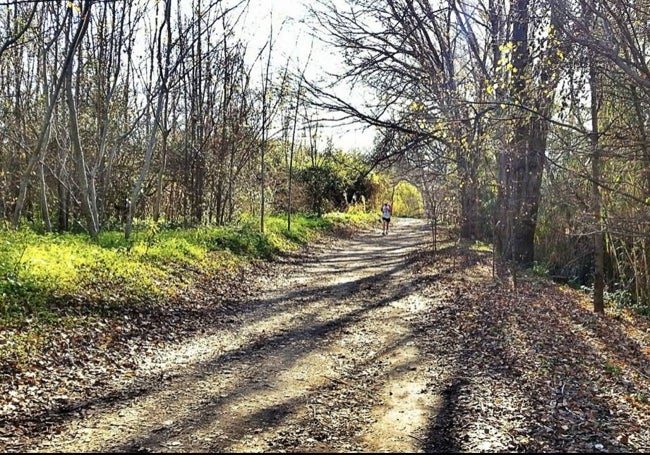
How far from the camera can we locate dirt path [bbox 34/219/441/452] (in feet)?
13.0

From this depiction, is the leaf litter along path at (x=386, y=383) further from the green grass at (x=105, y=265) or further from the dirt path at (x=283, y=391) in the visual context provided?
the green grass at (x=105, y=265)

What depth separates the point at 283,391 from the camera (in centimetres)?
500

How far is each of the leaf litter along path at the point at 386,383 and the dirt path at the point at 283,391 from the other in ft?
0.06

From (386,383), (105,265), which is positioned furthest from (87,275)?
(386,383)

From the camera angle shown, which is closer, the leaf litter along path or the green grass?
the leaf litter along path

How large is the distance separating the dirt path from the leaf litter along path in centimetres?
2

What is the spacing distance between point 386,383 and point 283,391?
1152 millimetres

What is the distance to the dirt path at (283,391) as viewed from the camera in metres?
3.96

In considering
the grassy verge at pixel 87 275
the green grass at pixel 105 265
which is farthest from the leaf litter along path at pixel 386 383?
the green grass at pixel 105 265

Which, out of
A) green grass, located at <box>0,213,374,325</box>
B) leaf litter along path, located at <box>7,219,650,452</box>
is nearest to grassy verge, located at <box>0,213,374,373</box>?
green grass, located at <box>0,213,374,325</box>

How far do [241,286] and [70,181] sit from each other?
5.69 meters

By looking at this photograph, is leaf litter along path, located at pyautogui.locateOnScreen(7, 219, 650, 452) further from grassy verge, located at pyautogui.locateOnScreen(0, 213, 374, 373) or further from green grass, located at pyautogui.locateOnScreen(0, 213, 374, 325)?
green grass, located at pyautogui.locateOnScreen(0, 213, 374, 325)

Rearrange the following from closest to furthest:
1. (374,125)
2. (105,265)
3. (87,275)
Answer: (87,275) < (105,265) < (374,125)

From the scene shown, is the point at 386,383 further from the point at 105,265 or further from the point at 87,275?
the point at 105,265
